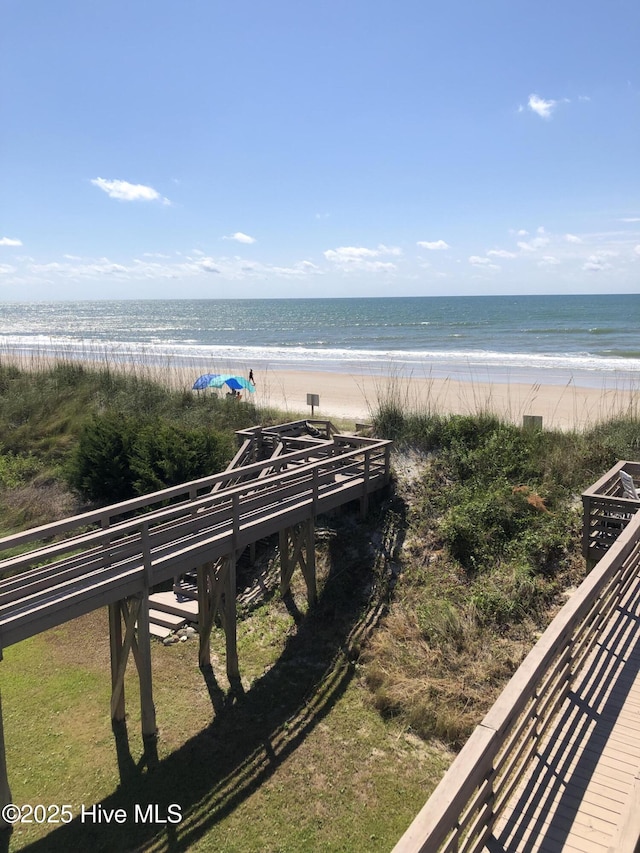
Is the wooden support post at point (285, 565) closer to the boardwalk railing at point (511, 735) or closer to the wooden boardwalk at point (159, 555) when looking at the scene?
the wooden boardwalk at point (159, 555)

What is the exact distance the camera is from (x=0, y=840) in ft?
21.9

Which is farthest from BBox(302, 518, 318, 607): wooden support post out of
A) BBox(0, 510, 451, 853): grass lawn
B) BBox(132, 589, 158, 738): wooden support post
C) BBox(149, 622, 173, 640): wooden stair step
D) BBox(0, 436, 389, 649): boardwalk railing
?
BBox(132, 589, 158, 738): wooden support post

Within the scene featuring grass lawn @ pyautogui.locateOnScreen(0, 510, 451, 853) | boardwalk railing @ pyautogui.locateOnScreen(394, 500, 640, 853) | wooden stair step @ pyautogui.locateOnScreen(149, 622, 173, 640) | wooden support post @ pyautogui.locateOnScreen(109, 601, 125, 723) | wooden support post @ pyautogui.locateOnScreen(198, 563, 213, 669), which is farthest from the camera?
wooden stair step @ pyautogui.locateOnScreen(149, 622, 173, 640)

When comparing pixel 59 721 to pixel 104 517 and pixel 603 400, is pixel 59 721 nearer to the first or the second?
pixel 104 517

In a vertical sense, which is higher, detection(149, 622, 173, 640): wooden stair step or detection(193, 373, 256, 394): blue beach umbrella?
detection(193, 373, 256, 394): blue beach umbrella

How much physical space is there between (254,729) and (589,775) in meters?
5.12

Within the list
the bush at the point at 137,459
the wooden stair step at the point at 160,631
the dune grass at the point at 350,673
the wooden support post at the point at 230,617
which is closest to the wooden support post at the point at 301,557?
the dune grass at the point at 350,673

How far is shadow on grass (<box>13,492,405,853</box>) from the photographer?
22.0 ft

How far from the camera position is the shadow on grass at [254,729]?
22.0ft

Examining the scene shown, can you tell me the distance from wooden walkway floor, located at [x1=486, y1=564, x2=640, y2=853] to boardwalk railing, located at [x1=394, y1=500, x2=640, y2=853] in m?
0.08

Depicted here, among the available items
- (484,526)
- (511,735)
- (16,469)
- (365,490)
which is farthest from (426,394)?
(511,735)

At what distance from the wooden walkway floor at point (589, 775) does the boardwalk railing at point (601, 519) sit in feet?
12.3

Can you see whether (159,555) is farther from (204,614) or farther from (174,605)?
(174,605)

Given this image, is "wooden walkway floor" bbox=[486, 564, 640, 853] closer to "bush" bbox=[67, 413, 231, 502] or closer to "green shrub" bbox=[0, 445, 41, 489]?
"bush" bbox=[67, 413, 231, 502]
